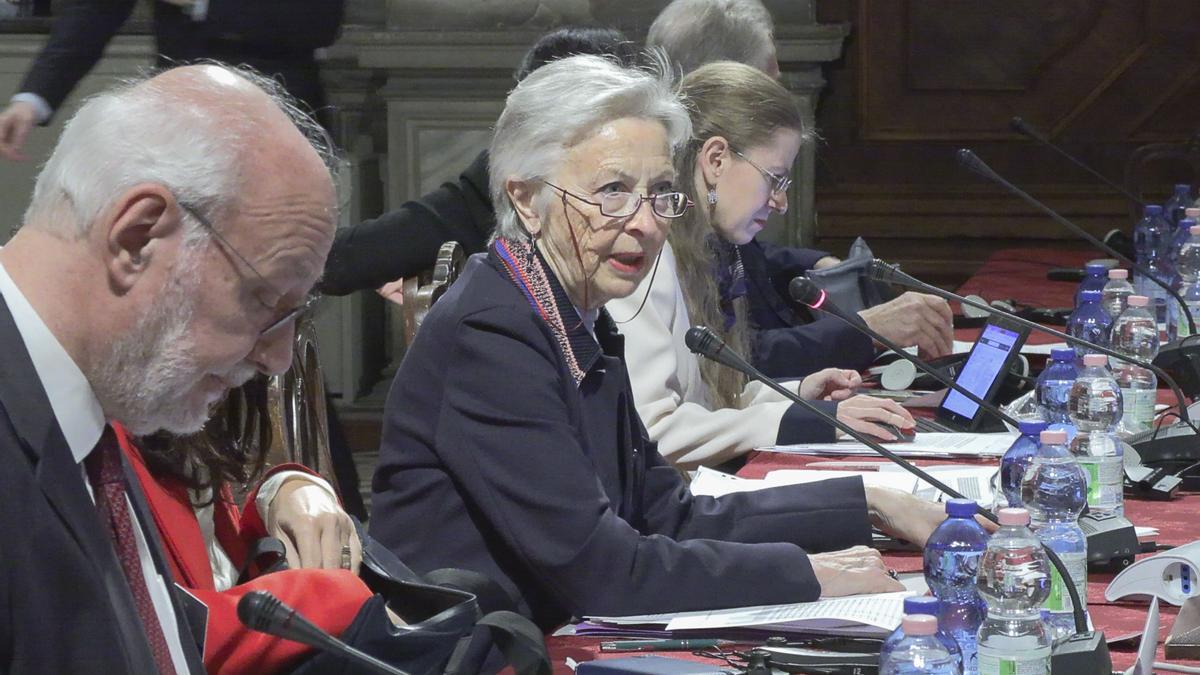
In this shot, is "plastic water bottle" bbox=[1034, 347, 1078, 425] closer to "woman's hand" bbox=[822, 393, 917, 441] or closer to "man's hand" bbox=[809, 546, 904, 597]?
"woman's hand" bbox=[822, 393, 917, 441]

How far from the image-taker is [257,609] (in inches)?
47.6

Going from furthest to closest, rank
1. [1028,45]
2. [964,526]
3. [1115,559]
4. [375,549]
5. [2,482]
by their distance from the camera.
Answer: [1028,45] < [1115,559] < [375,549] < [964,526] < [2,482]

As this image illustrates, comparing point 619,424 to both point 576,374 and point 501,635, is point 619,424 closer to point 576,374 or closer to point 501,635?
point 576,374

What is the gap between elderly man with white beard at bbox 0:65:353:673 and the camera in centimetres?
117

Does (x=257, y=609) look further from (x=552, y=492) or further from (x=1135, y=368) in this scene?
(x=1135, y=368)

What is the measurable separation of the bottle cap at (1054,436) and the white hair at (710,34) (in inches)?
68.5

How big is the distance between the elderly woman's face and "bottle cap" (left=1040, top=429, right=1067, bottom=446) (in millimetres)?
539

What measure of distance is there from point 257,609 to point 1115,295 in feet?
8.61

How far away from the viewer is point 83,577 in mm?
1172

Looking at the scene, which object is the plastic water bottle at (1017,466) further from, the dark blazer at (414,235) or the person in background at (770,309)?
the dark blazer at (414,235)

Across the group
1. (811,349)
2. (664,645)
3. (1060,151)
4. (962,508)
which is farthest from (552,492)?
(1060,151)

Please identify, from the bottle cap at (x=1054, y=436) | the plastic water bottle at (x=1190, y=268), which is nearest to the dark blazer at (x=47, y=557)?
the bottle cap at (x=1054, y=436)

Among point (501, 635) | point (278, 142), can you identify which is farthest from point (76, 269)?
point (501, 635)

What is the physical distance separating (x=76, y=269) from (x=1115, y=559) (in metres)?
1.27
